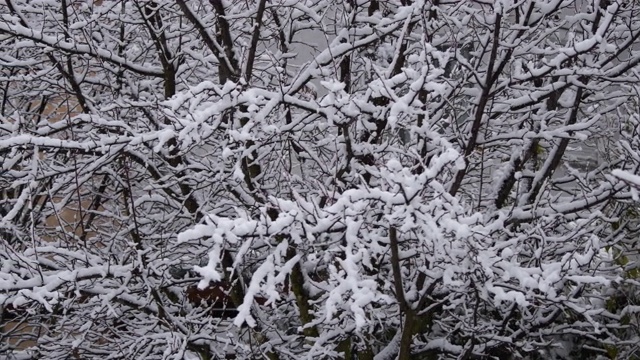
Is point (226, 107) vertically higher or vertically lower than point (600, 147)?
higher

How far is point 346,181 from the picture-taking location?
220 inches

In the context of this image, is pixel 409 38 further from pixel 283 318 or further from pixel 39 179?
pixel 39 179

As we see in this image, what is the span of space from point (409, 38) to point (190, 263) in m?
2.82

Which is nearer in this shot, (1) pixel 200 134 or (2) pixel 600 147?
(1) pixel 200 134

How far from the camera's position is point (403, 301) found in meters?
4.58

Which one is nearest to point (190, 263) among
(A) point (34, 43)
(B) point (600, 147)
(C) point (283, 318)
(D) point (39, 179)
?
(C) point (283, 318)

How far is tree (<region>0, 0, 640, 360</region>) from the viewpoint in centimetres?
411

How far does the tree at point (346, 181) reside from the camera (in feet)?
13.5

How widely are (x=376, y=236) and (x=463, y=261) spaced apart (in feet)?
1.72

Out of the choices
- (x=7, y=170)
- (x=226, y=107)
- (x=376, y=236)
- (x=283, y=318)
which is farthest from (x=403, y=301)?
(x=7, y=170)

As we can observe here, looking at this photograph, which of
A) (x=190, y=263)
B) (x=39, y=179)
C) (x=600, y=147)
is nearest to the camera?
(x=39, y=179)

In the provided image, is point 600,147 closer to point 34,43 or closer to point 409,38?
point 409,38

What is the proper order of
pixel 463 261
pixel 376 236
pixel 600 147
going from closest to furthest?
pixel 463 261, pixel 376 236, pixel 600 147

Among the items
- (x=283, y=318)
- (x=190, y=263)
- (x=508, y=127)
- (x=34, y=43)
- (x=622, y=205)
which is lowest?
(x=283, y=318)
